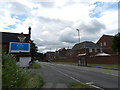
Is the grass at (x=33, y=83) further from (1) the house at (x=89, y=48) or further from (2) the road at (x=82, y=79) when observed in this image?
(1) the house at (x=89, y=48)

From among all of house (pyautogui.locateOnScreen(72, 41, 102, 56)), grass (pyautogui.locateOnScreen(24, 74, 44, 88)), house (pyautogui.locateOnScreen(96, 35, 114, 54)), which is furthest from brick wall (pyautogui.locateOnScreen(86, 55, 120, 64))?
grass (pyautogui.locateOnScreen(24, 74, 44, 88))

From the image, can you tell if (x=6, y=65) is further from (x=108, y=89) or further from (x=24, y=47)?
(x=24, y=47)

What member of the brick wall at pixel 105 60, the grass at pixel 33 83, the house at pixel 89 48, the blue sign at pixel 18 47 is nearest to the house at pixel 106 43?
the house at pixel 89 48

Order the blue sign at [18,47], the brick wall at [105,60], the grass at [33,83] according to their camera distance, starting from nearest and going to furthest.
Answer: the grass at [33,83], the blue sign at [18,47], the brick wall at [105,60]

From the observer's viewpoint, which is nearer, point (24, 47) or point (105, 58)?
point (24, 47)

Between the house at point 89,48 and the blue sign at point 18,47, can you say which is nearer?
the blue sign at point 18,47

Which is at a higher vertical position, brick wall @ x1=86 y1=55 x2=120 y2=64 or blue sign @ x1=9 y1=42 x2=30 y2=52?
blue sign @ x1=9 y1=42 x2=30 y2=52

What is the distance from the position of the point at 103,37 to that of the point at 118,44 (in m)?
27.7

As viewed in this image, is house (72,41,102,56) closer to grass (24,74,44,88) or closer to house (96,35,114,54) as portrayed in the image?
house (96,35,114,54)

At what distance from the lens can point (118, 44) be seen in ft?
101

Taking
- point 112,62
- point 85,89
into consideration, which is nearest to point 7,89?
point 85,89

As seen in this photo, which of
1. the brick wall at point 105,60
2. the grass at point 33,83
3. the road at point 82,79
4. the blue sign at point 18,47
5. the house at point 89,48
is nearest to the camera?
the grass at point 33,83

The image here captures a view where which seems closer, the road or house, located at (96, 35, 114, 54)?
the road

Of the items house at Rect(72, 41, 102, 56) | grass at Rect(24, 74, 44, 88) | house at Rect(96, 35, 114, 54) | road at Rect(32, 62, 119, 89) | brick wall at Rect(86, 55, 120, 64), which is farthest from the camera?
house at Rect(96, 35, 114, 54)
